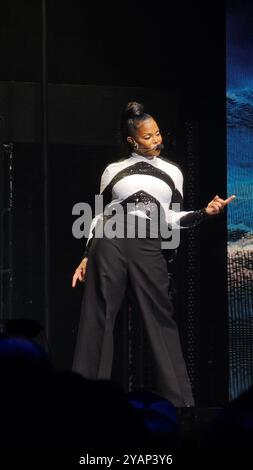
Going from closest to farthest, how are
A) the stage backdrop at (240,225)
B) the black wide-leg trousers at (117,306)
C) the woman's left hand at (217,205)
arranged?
the woman's left hand at (217,205)
the black wide-leg trousers at (117,306)
the stage backdrop at (240,225)

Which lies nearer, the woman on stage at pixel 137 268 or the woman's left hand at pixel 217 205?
the woman's left hand at pixel 217 205

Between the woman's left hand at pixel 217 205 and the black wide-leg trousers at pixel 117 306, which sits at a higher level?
the woman's left hand at pixel 217 205

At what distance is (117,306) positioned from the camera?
13.6 ft

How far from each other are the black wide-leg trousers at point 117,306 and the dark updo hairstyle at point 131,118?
43 cm

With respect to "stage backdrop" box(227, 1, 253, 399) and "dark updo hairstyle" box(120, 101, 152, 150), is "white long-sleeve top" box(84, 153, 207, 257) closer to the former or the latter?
"dark updo hairstyle" box(120, 101, 152, 150)

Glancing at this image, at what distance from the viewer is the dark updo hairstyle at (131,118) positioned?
4188 millimetres

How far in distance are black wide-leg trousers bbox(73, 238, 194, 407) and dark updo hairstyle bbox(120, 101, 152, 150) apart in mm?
434

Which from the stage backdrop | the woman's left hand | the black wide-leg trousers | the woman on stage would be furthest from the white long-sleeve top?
the stage backdrop

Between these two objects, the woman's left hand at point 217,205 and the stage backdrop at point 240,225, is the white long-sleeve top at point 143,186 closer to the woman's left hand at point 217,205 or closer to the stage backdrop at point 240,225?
the woman's left hand at point 217,205

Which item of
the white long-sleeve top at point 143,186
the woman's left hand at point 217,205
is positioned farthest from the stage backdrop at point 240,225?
the woman's left hand at point 217,205

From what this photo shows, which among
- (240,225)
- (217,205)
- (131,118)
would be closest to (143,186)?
(131,118)

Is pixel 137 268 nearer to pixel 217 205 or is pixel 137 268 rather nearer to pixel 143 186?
pixel 143 186

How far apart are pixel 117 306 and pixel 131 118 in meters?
0.76

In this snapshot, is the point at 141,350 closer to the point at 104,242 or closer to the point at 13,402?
the point at 104,242
